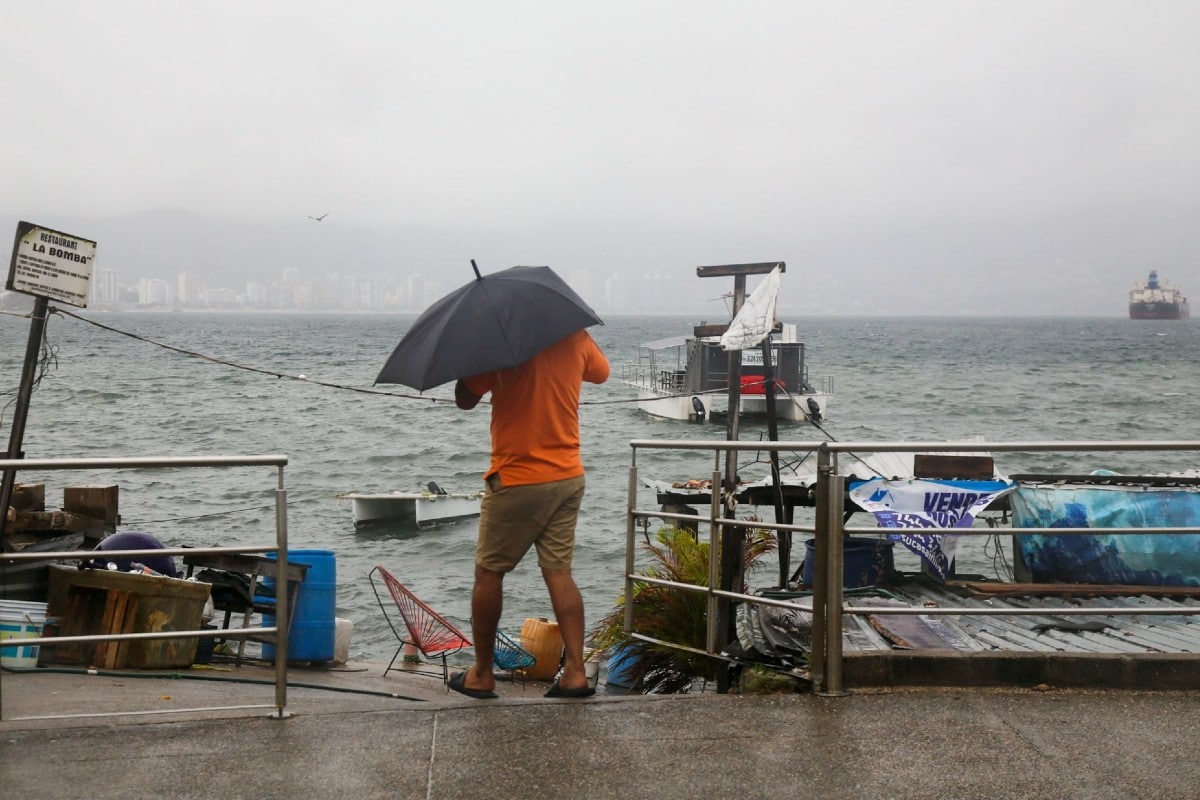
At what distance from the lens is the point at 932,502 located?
996 centimetres

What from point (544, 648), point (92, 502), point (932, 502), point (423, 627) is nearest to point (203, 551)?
point (423, 627)

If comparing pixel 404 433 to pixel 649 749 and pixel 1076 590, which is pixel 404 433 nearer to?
pixel 1076 590

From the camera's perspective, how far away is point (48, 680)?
658 cm

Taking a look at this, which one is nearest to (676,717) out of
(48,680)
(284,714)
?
(284,714)

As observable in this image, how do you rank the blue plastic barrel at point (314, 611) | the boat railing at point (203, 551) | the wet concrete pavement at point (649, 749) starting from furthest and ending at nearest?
the blue plastic barrel at point (314, 611)
the boat railing at point (203, 551)
the wet concrete pavement at point (649, 749)

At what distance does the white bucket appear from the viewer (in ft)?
22.4

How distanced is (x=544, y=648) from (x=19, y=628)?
3778 millimetres

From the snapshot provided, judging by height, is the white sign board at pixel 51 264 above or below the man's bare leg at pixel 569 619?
above

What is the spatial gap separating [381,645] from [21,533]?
15.4 ft

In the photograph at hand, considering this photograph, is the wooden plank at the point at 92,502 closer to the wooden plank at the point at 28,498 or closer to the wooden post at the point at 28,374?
the wooden plank at the point at 28,498

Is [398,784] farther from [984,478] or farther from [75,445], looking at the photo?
[75,445]

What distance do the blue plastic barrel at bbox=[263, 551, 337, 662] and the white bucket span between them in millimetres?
1740

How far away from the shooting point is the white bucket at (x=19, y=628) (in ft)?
22.4

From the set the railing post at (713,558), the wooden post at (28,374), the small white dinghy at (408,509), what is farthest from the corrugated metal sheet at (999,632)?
the small white dinghy at (408,509)
